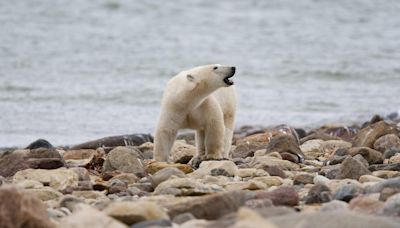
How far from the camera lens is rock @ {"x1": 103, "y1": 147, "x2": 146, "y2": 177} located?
8.39 m

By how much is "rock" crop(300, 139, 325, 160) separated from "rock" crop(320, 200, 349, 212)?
365cm

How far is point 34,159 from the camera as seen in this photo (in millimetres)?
8641

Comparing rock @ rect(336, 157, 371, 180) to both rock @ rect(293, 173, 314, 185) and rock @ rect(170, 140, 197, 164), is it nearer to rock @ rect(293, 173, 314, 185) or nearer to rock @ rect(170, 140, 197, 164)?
rock @ rect(293, 173, 314, 185)

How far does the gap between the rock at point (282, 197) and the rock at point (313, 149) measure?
11.2 ft

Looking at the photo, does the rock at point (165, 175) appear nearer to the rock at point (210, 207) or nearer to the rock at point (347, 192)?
the rock at point (347, 192)

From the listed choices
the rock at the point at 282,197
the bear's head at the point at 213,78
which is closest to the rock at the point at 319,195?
the rock at the point at 282,197

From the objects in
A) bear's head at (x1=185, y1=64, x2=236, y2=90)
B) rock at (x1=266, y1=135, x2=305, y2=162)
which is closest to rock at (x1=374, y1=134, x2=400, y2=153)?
rock at (x1=266, y1=135, x2=305, y2=162)

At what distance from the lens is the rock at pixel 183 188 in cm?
668

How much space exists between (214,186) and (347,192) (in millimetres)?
1046

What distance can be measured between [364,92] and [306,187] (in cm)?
1058

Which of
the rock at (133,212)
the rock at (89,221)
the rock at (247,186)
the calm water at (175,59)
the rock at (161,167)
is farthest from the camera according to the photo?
the calm water at (175,59)

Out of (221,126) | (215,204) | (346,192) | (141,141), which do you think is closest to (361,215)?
(215,204)

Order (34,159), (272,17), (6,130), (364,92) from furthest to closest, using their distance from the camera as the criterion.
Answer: (272,17)
(364,92)
(6,130)
(34,159)

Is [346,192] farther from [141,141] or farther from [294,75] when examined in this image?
[294,75]
